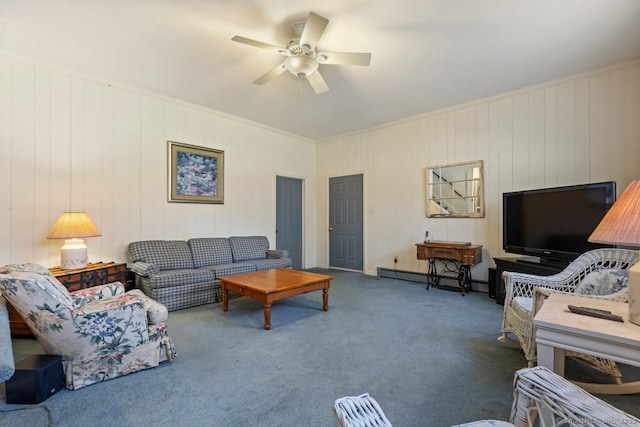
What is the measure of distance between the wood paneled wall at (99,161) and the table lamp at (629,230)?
468 centimetres

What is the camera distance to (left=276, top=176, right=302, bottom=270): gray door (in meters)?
6.09

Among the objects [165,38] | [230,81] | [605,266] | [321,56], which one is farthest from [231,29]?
[605,266]

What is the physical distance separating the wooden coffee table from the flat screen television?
2512 millimetres

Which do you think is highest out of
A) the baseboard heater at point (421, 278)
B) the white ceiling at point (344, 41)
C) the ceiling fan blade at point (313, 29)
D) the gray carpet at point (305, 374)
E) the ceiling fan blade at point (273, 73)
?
the white ceiling at point (344, 41)

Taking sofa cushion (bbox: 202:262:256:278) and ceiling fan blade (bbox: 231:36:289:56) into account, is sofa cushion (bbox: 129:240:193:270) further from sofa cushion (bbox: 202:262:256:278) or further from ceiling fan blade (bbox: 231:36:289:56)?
ceiling fan blade (bbox: 231:36:289:56)

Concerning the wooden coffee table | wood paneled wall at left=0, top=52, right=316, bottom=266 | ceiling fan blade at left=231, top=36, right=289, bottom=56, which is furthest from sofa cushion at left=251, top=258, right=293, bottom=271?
ceiling fan blade at left=231, top=36, right=289, bottom=56

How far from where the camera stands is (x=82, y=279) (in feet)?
10.3

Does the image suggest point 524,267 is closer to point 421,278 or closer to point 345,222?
point 421,278

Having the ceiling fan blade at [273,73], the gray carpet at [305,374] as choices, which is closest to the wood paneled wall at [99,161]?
the gray carpet at [305,374]

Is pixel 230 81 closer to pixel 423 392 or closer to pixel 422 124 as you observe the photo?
pixel 422 124

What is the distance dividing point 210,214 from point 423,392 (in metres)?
4.03

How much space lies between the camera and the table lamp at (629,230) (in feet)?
4.28

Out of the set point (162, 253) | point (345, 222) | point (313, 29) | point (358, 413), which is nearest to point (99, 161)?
point (162, 253)

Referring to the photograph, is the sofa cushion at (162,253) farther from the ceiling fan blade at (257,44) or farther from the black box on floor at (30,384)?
the ceiling fan blade at (257,44)
